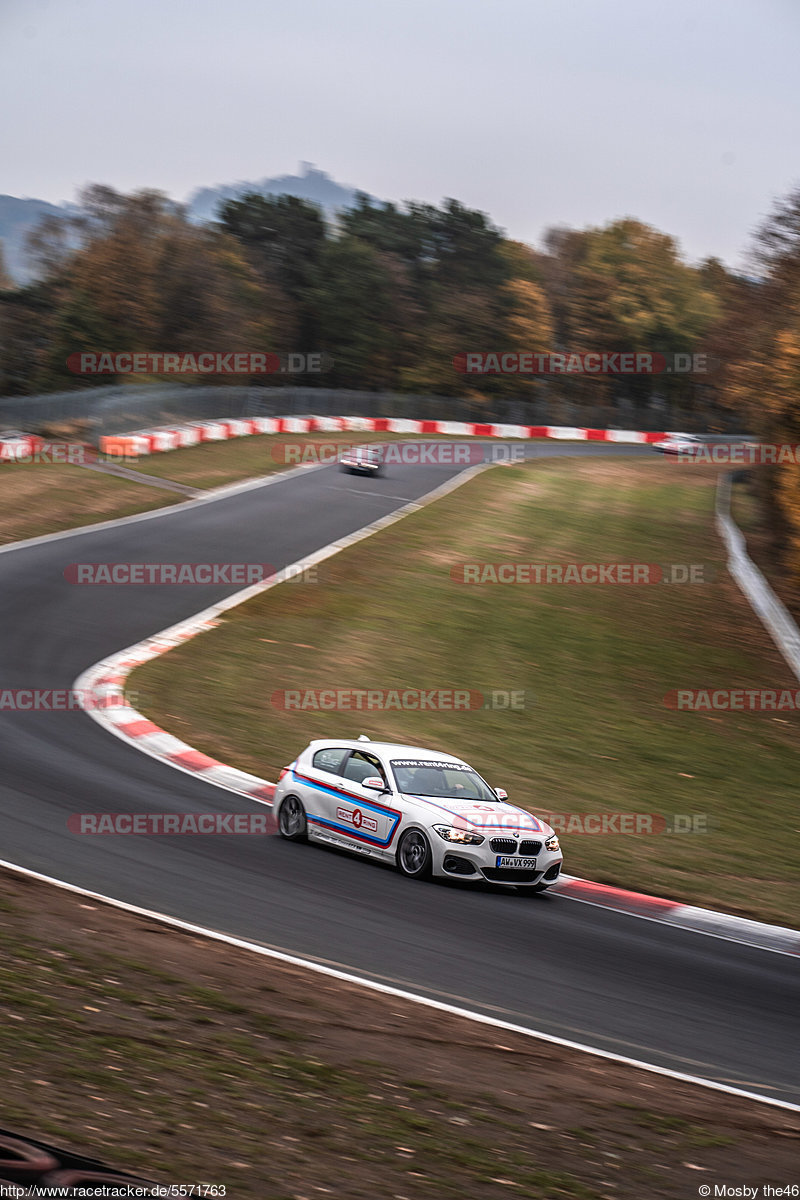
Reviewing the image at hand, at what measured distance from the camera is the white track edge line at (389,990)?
765 cm

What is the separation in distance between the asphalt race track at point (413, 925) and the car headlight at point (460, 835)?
49 cm

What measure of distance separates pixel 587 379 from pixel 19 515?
66.8m

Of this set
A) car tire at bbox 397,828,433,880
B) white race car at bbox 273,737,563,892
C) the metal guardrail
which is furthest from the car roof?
the metal guardrail

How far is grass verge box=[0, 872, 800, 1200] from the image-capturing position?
19.2 ft

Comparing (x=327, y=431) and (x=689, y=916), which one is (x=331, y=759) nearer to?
(x=689, y=916)

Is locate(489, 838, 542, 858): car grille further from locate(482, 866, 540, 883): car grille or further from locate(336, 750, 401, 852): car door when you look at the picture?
locate(336, 750, 401, 852): car door

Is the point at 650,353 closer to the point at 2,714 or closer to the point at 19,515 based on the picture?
the point at 19,515

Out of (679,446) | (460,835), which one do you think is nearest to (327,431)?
(679,446)

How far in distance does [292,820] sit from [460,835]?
7.52ft

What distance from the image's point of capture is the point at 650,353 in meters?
94.7

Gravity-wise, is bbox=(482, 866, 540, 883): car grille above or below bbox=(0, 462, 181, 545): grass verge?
below

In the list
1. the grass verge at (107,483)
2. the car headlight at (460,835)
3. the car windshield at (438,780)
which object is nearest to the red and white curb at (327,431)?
the grass verge at (107,483)

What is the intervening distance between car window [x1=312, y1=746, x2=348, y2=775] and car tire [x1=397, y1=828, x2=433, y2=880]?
4.49ft

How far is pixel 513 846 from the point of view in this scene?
12023mm
